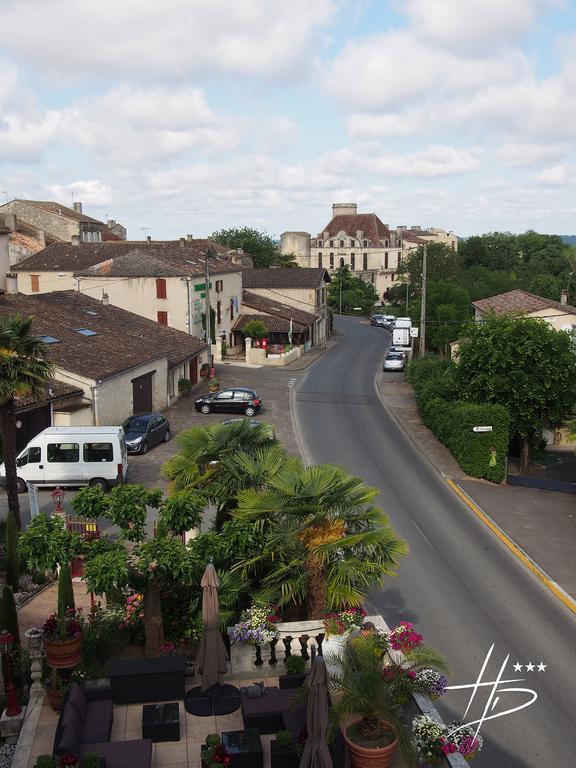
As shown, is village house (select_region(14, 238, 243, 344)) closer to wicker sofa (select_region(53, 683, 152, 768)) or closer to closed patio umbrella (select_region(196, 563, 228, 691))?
closed patio umbrella (select_region(196, 563, 228, 691))

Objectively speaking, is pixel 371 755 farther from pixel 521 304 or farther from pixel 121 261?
pixel 121 261

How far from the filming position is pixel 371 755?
9.96 meters

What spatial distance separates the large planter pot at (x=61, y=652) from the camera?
11.6 metres

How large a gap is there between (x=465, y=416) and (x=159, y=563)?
2083cm

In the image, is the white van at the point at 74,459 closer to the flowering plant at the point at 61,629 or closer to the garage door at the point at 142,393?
the garage door at the point at 142,393

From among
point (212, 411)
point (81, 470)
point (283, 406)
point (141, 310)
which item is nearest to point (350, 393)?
point (283, 406)

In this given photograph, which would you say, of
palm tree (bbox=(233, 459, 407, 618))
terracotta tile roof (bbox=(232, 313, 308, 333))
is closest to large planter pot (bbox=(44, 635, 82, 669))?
palm tree (bbox=(233, 459, 407, 618))

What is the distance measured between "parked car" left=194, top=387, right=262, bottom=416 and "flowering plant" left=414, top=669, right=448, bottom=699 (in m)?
28.7

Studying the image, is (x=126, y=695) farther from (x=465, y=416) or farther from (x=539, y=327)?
(x=539, y=327)

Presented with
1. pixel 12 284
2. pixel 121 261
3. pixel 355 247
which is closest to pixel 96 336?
pixel 12 284

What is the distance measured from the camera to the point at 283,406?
42.4 m

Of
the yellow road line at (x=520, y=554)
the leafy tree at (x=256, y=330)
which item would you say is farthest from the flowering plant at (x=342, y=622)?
the leafy tree at (x=256, y=330)

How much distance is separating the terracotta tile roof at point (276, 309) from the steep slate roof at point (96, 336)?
2061cm

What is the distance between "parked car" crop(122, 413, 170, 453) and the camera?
30.8m
